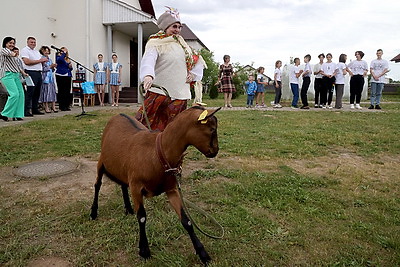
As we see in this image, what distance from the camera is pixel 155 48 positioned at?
3375 millimetres

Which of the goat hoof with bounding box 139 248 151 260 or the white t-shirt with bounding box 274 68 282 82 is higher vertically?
the white t-shirt with bounding box 274 68 282 82

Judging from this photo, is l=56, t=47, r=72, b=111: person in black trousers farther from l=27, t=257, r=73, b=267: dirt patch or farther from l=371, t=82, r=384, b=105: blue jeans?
l=371, t=82, r=384, b=105: blue jeans

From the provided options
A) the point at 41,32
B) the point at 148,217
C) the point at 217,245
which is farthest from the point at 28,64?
the point at 217,245

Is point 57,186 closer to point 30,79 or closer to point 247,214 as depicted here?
point 247,214

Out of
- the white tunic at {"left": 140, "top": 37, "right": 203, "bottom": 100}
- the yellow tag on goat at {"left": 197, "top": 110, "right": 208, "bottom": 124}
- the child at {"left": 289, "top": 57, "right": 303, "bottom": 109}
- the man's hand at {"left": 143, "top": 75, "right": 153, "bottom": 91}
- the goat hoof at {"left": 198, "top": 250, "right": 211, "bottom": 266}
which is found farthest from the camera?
the child at {"left": 289, "top": 57, "right": 303, "bottom": 109}

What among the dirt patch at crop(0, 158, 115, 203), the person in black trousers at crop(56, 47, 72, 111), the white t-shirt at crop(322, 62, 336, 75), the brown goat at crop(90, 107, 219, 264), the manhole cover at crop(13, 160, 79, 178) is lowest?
the dirt patch at crop(0, 158, 115, 203)

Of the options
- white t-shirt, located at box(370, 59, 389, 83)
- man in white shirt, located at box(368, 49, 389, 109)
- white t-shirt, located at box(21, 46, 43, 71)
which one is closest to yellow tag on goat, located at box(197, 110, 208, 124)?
white t-shirt, located at box(21, 46, 43, 71)

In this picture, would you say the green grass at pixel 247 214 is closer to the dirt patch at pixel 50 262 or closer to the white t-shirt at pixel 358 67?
the dirt patch at pixel 50 262

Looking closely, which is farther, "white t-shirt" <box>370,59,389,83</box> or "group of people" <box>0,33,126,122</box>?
"white t-shirt" <box>370,59,389,83</box>

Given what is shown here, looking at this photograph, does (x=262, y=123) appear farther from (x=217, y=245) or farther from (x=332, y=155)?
(x=217, y=245)

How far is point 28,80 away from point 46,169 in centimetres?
596

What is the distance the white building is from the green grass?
298 inches

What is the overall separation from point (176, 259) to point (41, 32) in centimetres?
1279

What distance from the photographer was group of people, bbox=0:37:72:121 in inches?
314
